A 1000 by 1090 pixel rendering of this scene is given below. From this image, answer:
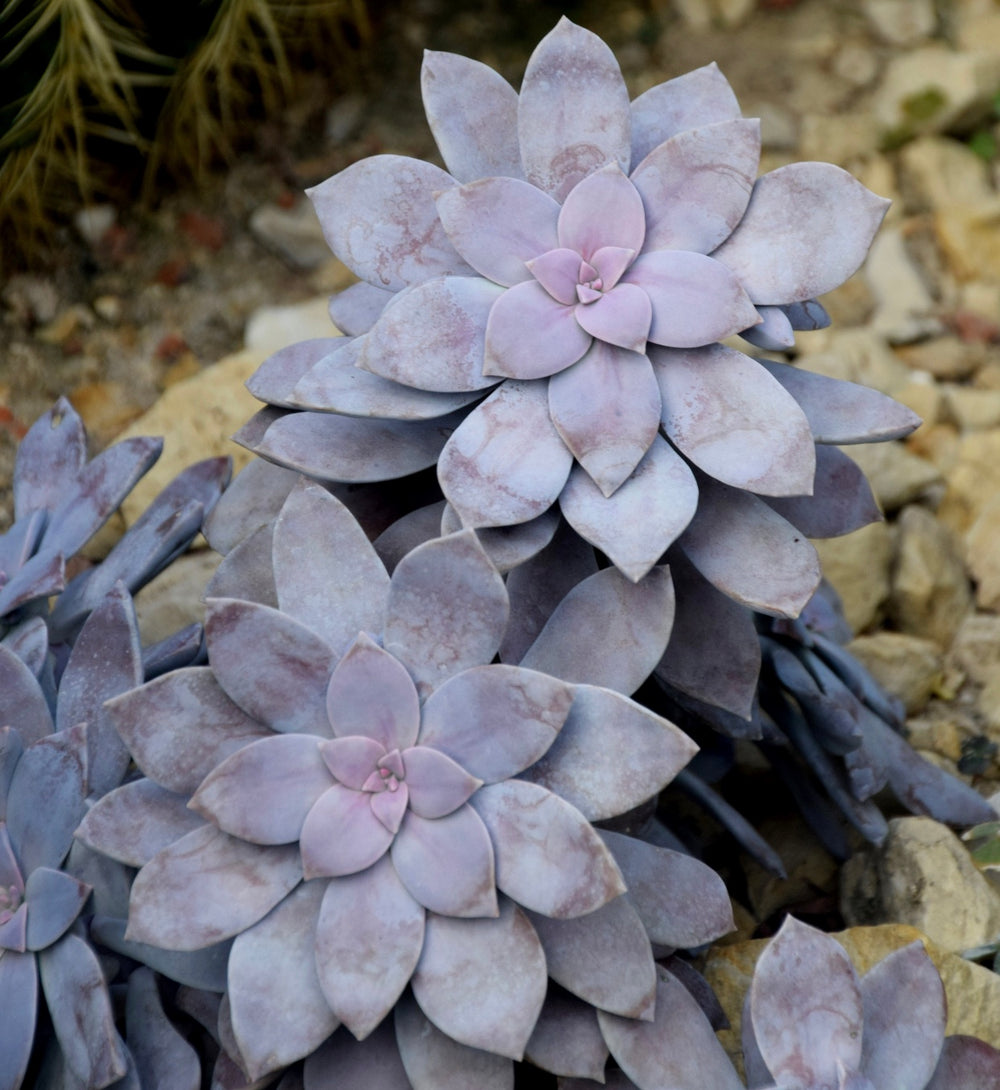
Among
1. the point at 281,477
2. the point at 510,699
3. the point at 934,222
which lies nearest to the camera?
the point at 510,699

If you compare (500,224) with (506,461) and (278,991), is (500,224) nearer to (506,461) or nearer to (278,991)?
(506,461)

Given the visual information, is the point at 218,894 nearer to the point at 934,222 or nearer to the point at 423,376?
the point at 423,376

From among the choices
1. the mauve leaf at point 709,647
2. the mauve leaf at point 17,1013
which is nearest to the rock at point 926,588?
the mauve leaf at point 709,647

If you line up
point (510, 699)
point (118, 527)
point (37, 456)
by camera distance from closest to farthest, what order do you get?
1. point (510, 699)
2. point (37, 456)
3. point (118, 527)

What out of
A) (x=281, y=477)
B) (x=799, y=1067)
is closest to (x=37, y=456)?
(x=281, y=477)

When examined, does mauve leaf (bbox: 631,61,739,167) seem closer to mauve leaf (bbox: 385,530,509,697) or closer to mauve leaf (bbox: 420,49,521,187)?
mauve leaf (bbox: 420,49,521,187)

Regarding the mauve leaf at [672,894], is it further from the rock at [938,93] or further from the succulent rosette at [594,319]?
the rock at [938,93]
